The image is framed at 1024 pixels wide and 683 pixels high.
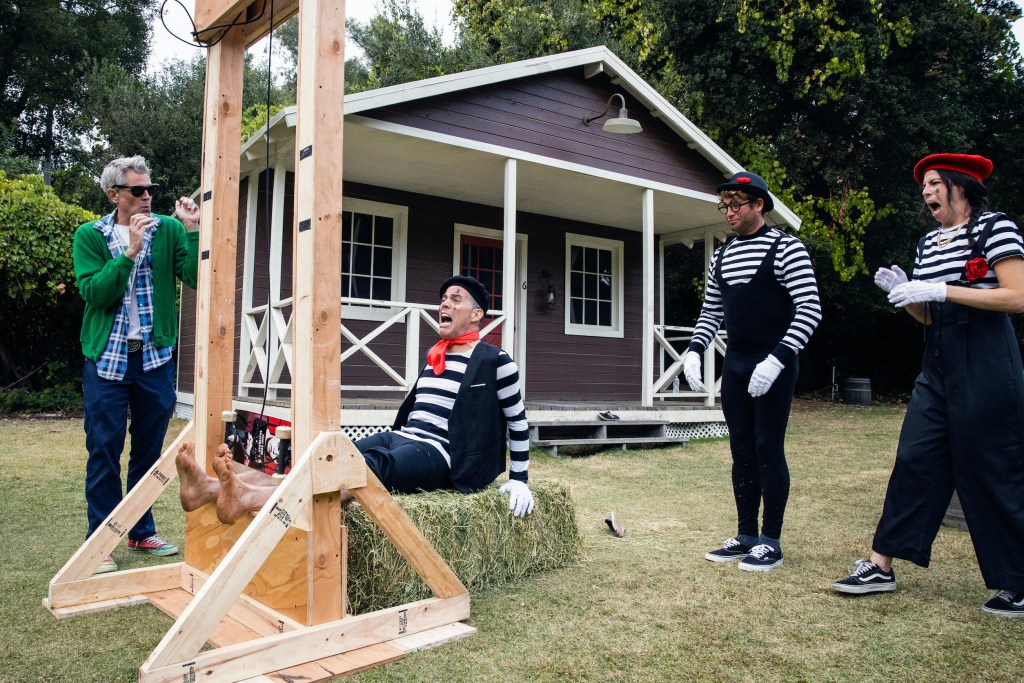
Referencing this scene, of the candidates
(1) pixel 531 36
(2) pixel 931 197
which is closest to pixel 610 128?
(2) pixel 931 197

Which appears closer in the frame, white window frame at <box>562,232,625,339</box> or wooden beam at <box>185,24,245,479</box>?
wooden beam at <box>185,24,245,479</box>

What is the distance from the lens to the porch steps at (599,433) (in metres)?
7.32

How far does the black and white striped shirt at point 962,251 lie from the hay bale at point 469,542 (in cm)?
176

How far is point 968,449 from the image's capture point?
274 centimetres

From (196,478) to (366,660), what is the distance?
2.88ft

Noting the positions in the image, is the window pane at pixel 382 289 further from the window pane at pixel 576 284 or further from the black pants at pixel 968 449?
the black pants at pixel 968 449

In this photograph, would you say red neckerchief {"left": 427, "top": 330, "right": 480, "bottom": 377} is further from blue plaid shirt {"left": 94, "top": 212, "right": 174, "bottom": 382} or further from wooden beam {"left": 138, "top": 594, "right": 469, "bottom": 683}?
blue plaid shirt {"left": 94, "top": 212, "right": 174, "bottom": 382}

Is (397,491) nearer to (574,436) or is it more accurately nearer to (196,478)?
(196,478)

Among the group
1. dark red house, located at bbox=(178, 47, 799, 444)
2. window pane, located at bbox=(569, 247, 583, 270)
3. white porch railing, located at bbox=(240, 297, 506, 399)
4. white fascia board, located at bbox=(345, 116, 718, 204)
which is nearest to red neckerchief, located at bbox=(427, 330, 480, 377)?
white porch railing, located at bbox=(240, 297, 506, 399)

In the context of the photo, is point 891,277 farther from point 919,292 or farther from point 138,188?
point 138,188

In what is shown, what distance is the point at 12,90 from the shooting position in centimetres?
2112

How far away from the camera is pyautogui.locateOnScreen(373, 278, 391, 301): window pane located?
855 cm

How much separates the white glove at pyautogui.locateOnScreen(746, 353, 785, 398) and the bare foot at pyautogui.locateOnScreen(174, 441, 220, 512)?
209 centimetres

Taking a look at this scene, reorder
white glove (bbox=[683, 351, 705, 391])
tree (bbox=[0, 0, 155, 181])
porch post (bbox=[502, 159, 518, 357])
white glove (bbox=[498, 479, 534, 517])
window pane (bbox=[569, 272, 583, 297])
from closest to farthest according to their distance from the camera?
white glove (bbox=[498, 479, 534, 517]), white glove (bbox=[683, 351, 705, 391]), porch post (bbox=[502, 159, 518, 357]), window pane (bbox=[569, 272, 583, 297]), tree (bbox=[0, 0, 155, 181])
